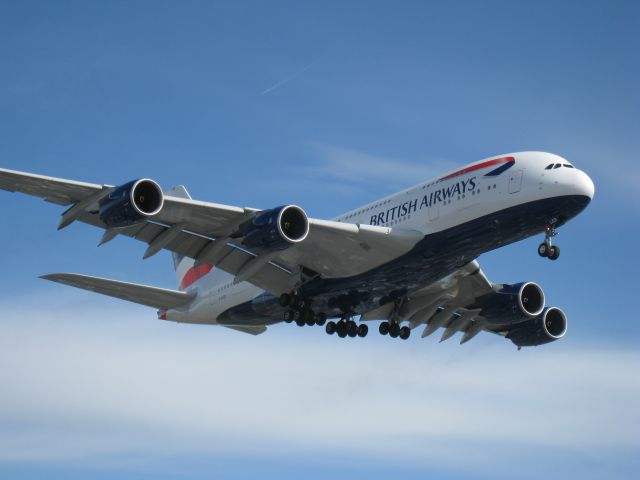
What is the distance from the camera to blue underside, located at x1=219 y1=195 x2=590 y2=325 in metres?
35.7

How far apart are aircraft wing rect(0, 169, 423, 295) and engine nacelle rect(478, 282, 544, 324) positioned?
313 inches

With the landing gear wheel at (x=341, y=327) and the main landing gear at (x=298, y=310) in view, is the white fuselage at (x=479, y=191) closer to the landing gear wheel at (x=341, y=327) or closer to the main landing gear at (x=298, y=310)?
the main landing gear at (x=298, y=310)

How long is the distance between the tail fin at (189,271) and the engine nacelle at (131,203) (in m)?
8.36

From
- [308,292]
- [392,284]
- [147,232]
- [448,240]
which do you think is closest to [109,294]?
[147,232]

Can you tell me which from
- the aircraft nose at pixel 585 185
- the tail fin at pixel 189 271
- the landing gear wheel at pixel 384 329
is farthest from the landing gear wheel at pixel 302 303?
the aircraft nose at pixel 585 185

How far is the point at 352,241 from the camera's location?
3716 cm

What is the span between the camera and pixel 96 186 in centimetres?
3397

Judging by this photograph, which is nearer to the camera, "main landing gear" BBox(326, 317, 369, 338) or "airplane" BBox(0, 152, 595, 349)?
"airplane" BBox(0, 152, 595, 349)

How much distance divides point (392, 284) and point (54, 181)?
508 inches

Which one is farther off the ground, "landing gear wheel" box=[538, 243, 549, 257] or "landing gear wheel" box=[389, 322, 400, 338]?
"landing gear wheel" box=[538, 243, 549, 257]

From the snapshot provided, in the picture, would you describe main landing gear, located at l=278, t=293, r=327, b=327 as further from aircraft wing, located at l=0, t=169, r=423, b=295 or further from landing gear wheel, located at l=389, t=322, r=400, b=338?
landing gear wheel, located at l=389, t=322, r=400, b=338

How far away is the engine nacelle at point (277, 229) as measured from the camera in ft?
114

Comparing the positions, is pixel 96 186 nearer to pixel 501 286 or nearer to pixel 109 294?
pixel 109 294

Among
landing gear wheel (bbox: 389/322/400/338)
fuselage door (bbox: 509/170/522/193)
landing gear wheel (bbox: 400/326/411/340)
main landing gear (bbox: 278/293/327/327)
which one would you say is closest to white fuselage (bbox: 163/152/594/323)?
fuselage door (bbox: 509/170/522/193)
